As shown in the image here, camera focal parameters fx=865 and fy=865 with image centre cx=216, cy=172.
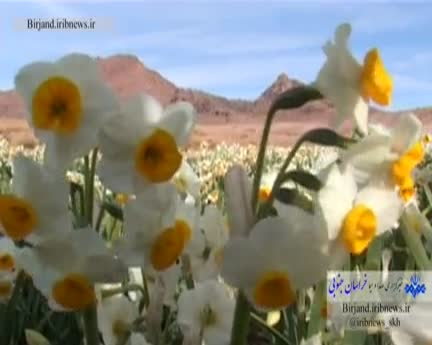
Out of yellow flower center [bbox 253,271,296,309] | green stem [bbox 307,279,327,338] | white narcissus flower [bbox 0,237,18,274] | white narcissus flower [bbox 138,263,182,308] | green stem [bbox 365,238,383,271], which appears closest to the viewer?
yellow flower center [bbox 253,271,296,309]

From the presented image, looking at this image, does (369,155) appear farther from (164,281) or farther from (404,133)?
(164,281)

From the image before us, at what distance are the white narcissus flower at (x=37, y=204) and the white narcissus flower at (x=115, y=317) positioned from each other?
0.13 m

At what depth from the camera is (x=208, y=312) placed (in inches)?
31.3

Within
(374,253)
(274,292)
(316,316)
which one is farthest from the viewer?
(374,253)

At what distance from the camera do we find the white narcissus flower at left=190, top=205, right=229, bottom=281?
0.78 meters

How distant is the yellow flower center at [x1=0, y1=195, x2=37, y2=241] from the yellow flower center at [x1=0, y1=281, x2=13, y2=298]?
1.75ft

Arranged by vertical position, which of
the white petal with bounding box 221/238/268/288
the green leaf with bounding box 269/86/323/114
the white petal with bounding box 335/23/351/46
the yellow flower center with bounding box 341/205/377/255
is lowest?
the white petal with bounding box 221/238/268/288

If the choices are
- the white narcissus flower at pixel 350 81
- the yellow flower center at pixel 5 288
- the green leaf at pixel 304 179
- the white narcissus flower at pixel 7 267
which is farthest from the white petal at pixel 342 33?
the yellow flower center at pixel 5 288

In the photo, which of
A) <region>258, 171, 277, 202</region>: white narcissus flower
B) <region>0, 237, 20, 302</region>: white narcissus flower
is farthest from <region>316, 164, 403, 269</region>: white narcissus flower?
<region>0, 237, 20, 302</region>: white narcissus flower

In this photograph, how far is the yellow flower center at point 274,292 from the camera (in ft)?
2.02

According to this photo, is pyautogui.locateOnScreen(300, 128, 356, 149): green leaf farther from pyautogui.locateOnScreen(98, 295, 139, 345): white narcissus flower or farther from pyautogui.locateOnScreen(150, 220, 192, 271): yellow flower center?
pyautogui.locateOnScreen(98, 295, 139, 345): white narcissus flower

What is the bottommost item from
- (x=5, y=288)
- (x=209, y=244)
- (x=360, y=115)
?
(x=5, y=288)

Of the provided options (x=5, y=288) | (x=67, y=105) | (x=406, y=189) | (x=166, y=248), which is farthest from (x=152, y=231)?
(x=5, y=288)

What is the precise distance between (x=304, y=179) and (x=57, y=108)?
20 cm
